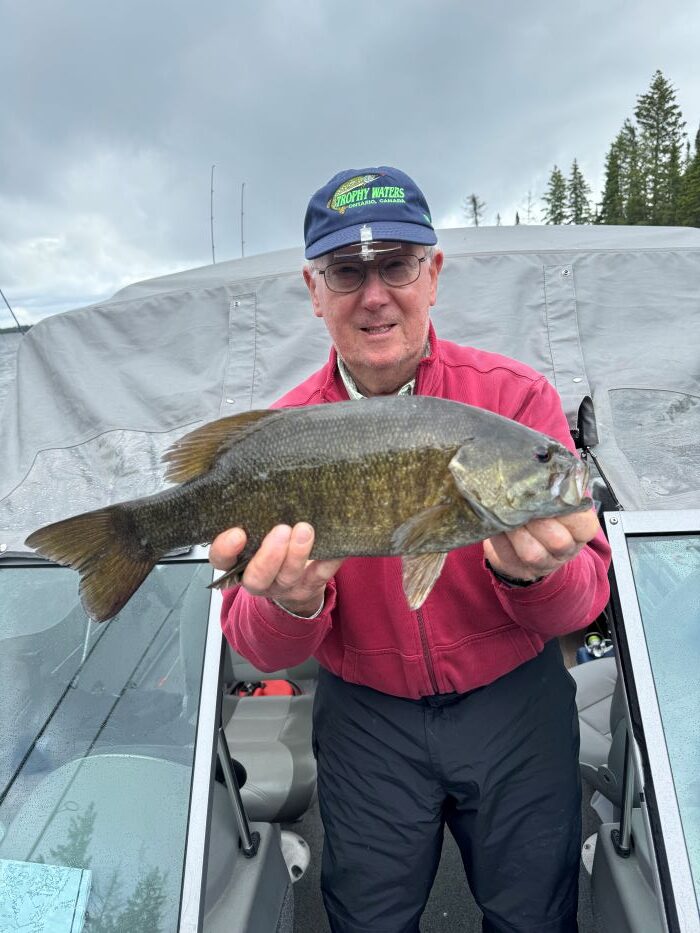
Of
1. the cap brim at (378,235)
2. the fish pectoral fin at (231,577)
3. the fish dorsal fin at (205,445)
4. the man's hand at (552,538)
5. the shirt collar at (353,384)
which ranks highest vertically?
the cap brim at (378,235)

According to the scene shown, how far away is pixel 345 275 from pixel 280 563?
1.37 metres

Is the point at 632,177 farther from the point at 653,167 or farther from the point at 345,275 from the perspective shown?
the point at 345,275

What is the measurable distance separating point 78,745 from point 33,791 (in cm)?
24

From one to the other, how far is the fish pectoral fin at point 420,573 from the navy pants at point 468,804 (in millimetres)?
927

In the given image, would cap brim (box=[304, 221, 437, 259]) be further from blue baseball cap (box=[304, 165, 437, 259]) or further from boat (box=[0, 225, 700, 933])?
boat (box=[0, 225, 700, 933])

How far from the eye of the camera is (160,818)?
8.52 ft

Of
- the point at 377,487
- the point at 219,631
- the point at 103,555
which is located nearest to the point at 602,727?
the point at 219,631

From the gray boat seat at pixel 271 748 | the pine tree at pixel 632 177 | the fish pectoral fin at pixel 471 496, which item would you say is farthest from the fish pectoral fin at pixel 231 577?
the pine tree at pixel 632 177

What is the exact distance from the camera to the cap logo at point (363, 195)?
260cm

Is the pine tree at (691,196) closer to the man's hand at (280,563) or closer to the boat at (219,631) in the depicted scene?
the boat at (219,631)

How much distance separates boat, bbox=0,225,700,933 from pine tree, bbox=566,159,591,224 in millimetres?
87674

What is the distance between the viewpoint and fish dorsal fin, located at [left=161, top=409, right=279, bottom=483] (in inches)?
87.9

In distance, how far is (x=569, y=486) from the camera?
1.96 metres

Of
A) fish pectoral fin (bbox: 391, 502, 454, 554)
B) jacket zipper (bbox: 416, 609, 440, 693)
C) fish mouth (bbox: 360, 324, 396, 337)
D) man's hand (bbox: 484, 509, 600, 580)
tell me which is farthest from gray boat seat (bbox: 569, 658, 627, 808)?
fish mouth (bbox: 360, 324, 396, 337)
